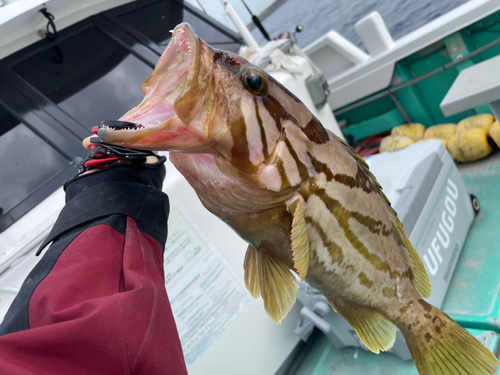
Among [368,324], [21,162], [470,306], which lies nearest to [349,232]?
[368,324]

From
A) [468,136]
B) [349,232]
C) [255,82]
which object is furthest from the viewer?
[468,136]

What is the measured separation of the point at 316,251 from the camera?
128 cm

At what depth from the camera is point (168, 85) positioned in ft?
3.29

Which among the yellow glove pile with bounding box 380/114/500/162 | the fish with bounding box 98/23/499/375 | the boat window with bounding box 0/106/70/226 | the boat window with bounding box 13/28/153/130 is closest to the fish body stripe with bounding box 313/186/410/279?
the fish with bounding box 98/23/499/375

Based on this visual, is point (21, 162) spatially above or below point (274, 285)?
above

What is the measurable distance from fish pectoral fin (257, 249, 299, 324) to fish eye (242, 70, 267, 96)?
1.98 ft

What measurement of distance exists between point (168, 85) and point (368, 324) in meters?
1.22

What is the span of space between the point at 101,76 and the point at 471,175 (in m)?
4.18

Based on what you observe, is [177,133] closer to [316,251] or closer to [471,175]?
[316,251]

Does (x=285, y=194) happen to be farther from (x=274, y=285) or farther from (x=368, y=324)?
(x=368, y=324)

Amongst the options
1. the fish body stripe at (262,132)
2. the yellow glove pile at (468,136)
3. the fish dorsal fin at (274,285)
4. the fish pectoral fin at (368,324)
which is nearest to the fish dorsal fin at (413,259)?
the fish pectoral fin at (368,324)

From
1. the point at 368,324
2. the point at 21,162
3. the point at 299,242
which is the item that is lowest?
the point at 368,324

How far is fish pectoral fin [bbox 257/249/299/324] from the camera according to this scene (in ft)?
4.49

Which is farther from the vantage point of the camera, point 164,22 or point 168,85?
point 164,22
